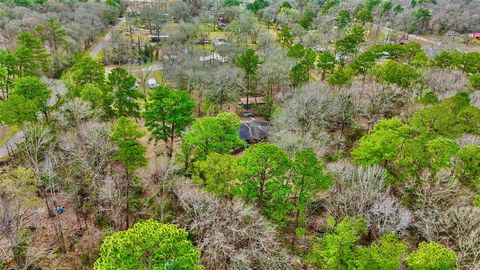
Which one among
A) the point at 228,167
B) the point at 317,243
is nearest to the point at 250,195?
the point at 228,167

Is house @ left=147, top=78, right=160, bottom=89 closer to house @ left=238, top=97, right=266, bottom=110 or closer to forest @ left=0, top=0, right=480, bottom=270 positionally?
forest @ left=0, top=0, right=480, bottom=270

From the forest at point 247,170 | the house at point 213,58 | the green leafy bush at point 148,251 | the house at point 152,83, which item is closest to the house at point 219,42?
the house at point 213,58

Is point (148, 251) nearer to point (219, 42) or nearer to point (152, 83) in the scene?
point (152, 83)

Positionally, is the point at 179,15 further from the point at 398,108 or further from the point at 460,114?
the point at 460,114

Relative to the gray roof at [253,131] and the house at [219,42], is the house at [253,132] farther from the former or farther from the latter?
the house at [219,42]

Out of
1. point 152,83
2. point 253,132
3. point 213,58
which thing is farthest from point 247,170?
point 213,58

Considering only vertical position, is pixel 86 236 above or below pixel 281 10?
below
